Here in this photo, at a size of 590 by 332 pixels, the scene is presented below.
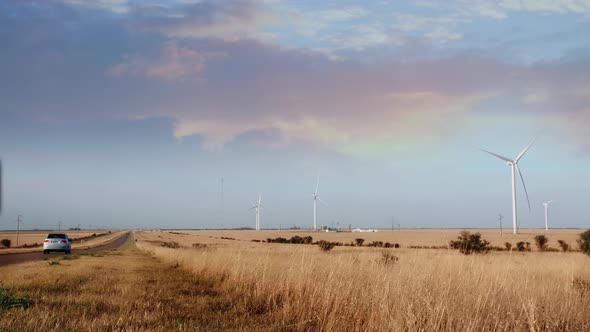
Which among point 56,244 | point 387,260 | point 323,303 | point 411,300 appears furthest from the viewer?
point 56,244

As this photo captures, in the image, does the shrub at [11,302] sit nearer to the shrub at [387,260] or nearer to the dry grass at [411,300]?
the dry grass at [411,300]

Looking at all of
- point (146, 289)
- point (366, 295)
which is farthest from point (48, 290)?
point (366, 295)

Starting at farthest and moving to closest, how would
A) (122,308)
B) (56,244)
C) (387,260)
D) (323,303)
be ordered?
(56,244) → (387,260) → (122,308) → (323,303)

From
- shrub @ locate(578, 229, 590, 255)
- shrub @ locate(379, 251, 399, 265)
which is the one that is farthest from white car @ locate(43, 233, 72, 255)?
shrub @ locate(578, 229, 590, 255)

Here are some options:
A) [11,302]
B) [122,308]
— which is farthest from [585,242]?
[11,302]

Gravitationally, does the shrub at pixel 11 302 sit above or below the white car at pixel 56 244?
above

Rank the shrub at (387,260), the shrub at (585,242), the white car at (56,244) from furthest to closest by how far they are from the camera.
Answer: the white car at (56,244), the shrub at (585,242), the shrub at (387,260)

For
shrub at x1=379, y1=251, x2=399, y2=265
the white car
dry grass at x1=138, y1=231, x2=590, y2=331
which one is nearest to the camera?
dry grass at x1=138, y1=231, x2=590, y2=331

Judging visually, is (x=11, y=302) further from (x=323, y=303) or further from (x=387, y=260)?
(x=387, y=260)

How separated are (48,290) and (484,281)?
464 inches

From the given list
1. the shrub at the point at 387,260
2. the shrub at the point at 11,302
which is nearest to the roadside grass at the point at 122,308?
the shrub at the point at 11,302

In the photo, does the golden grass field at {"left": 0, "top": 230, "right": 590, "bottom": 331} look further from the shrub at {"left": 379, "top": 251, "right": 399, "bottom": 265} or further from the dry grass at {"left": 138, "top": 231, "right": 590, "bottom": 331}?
the shrub at {"left": 379, "top": 251, "right": 399, "bottom": 265}

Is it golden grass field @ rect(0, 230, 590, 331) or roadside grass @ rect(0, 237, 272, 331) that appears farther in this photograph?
roadside grass @ rect(0, 237, 272, 331)

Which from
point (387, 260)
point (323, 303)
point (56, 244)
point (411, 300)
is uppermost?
point (411, 300)
